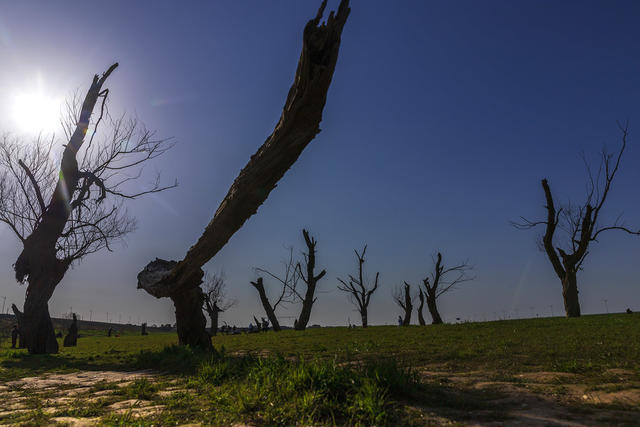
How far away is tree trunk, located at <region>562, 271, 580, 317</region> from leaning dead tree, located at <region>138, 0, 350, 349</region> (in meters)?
22.8

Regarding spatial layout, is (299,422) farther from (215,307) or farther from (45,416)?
(215,307)

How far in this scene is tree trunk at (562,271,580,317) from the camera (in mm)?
23656

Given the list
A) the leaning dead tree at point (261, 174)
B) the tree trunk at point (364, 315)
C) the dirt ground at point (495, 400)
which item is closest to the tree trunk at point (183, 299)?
the leaning dead tree at point (261, 174)

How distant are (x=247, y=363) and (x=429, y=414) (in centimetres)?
378

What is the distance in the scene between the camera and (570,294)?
79.0ft

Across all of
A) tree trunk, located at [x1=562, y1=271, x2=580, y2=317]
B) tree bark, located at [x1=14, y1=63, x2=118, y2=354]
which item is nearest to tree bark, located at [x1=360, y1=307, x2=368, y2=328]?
tree trunk, located at [x1=562, y1=271, x2=580, y2=317]

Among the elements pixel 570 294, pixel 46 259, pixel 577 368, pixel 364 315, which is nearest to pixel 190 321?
pixel 46 259

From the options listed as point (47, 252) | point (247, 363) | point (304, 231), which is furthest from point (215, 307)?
point (247, 363)

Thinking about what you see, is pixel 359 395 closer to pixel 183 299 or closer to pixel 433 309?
pixel 183 299

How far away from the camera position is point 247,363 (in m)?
6.59

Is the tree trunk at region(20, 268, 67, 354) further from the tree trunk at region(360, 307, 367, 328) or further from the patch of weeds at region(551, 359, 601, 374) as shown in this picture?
the tree trunk at region(360, 307, 367, 328)

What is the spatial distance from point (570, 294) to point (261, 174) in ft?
81.8

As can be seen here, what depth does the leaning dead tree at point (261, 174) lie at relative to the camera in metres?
4.99

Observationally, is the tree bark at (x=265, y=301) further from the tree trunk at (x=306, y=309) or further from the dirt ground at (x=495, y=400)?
the dirt ground at (x=495, y=400)
